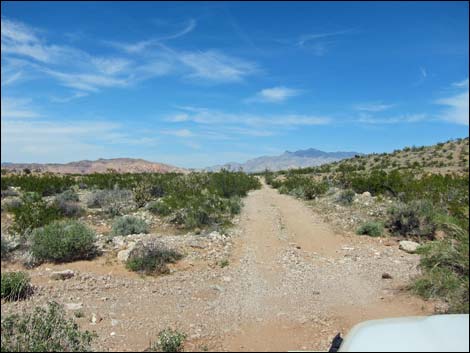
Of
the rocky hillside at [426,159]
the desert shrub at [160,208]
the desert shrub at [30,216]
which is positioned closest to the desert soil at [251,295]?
the desert shrub at [30,216]

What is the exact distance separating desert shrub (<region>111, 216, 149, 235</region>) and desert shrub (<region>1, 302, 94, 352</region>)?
21.7 feet

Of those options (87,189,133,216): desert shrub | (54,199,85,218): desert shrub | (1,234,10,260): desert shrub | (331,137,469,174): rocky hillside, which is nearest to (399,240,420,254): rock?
(1,234,10,260): desert shrub

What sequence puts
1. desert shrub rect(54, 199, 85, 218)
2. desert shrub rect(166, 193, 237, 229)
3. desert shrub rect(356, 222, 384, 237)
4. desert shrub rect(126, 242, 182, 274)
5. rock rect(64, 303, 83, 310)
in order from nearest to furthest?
rock rect(64, 303, 83, 310)
desert shrub rect(126, 242, 182, 274)
desert shrub rect(356, 222, 384, 237)
desert shrub rect(166, 193, 237, 229)
desert shrub rect(54, 199, 85, 218)

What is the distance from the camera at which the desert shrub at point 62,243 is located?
8.98 m

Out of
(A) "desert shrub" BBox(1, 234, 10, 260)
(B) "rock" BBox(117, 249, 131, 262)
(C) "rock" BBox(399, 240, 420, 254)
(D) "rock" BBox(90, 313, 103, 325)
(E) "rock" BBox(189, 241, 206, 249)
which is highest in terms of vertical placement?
(A) "desert shrub" BBox(1, 234, 10, 260)

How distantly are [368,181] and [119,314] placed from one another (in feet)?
58.1

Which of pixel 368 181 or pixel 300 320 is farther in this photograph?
pixel 368 181

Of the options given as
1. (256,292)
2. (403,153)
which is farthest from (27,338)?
(403,153)

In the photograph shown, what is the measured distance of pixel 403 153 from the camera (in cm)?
4862

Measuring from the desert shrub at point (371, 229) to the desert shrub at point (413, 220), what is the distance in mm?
528

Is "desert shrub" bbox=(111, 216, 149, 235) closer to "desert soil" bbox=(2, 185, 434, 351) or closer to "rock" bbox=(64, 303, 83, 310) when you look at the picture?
"desert soil" bbox=(2, 185, 434, 351)

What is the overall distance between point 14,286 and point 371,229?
30.0 ft

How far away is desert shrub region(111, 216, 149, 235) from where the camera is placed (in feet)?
38.3

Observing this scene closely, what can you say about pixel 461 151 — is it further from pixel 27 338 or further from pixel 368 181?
A: pixel 27 338
